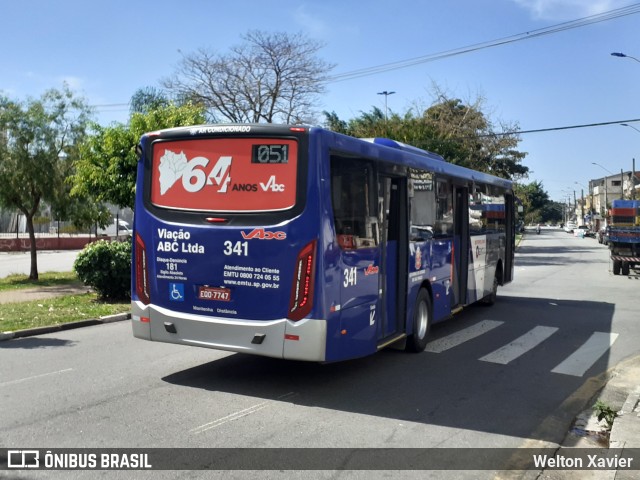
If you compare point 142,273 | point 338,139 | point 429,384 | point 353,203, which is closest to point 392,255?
point 353,203

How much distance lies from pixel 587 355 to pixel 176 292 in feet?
21.0

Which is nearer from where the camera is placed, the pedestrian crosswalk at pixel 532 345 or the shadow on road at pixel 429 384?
the shadow on road at pixel 429 384

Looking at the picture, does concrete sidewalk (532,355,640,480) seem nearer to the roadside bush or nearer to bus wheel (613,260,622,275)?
the roadside bush

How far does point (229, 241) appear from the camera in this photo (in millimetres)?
6973

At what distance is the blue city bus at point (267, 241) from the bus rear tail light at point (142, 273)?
0.04ft

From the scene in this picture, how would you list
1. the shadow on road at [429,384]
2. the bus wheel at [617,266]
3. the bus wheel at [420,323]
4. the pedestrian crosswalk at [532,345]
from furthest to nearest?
the bus wheel at [617,266] < the bus wheel at [420,323] < the pedestrian crosswalk at [532,345] < the shadow on road at [429,384]

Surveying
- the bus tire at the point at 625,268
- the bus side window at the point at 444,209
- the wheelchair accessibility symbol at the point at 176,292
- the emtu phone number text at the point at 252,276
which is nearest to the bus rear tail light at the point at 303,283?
the emtu phone number text at the point at 252,276

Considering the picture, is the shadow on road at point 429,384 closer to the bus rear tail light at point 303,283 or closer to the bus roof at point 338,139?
the bus rear tail light at point 303,283

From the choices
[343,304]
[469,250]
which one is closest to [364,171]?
[343,304]

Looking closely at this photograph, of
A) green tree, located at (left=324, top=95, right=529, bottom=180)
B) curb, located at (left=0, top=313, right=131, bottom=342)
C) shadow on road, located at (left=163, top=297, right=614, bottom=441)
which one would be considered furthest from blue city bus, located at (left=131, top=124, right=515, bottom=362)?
green tree, located at (left=324, top=95, right=529, bottom=180)

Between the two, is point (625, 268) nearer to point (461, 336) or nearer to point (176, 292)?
point (461, 336)

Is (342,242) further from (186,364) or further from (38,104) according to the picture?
(38,104)

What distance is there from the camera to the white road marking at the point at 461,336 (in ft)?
32.8

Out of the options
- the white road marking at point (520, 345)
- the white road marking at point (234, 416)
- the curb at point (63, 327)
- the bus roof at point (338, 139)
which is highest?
the bus roof at point (338, 139)
